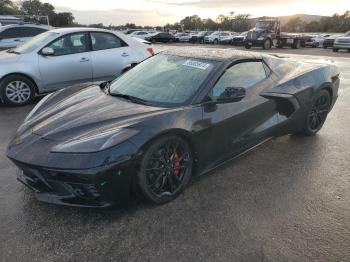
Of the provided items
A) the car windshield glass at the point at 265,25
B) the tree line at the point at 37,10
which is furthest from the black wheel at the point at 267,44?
the tree line at the point at 37,10

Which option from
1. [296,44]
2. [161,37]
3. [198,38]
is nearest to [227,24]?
[198,38]

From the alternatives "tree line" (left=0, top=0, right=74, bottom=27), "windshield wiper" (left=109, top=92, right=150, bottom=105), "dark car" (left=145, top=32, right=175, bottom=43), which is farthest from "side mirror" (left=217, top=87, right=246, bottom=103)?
"tree line" (left=0, top=0, right=74, bottom=27)

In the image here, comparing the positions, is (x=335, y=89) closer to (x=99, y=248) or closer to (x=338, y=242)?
(x=338, y=242)

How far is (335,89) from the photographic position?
5219mm

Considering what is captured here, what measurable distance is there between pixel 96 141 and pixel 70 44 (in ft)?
15.7

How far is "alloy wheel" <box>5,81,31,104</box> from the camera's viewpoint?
263 inches

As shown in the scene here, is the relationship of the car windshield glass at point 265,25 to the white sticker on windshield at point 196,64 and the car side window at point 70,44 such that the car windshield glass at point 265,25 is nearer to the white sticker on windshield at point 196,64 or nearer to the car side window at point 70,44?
the car side window at point 70,44

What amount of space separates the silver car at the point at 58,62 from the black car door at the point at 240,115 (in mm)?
3553

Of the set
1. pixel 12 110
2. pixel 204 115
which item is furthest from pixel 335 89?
pixel 12 110

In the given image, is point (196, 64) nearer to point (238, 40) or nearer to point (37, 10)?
point (238, 40)

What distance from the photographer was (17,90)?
22.1 ft

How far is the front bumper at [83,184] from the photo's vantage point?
8.82 ft

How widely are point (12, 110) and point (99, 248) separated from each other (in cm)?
478

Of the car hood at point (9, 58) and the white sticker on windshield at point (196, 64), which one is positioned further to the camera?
the car hood at point (9, 58)
